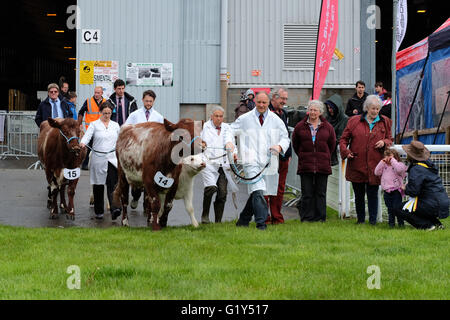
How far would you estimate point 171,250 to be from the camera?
8805 mm

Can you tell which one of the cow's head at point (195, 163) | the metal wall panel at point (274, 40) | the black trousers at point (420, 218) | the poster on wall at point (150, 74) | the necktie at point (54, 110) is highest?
the metal wall panel at point (274, 40)

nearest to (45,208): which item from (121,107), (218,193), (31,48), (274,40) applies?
(121,107)

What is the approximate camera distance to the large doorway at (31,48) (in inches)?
1425

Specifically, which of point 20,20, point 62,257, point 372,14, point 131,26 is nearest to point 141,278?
point 62,257

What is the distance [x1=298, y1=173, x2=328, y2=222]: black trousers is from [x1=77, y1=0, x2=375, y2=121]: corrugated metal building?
12020mm

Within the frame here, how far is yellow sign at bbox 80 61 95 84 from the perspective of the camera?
2294 centimetres

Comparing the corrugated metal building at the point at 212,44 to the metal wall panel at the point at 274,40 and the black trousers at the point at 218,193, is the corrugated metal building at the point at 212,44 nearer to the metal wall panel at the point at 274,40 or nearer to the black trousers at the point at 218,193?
the metal wall panel at the point at 274,40

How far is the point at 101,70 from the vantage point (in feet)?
76.0

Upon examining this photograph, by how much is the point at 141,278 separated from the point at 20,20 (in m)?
34.3

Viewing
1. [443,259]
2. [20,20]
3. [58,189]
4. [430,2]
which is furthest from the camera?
[20,20]

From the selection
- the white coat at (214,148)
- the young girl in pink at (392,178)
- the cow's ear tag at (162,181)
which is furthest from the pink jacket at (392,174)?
the cow's ear tag at (162,181)

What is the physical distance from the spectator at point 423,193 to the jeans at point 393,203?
237 mm

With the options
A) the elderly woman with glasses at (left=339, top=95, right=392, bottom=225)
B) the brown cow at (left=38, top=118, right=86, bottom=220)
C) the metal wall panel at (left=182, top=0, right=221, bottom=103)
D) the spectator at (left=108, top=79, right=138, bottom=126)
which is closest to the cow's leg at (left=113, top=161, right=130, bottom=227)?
the brown cow at (left=38, top=118, right=86, bottom=220)
